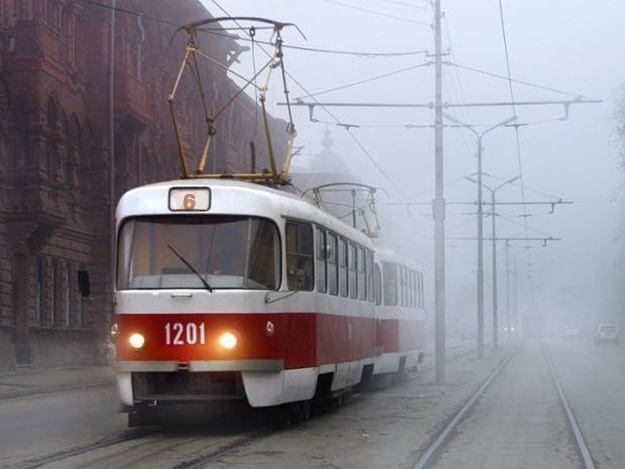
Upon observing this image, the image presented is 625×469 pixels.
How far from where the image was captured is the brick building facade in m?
36.1

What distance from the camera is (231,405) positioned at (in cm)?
1499

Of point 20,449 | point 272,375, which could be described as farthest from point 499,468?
point 20,449

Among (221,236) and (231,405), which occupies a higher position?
(221,236)

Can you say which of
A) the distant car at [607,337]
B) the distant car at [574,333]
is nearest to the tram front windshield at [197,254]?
the distant car at [607,337]

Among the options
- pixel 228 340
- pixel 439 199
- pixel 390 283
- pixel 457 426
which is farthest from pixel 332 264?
pixel 439 199

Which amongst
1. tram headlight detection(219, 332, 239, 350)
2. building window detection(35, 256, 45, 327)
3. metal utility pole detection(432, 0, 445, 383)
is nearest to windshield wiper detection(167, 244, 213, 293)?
tram headlight detection(219, 332, 239, 350)

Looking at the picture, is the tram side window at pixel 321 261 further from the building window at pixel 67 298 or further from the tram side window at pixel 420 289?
the building window at pixel 67 298

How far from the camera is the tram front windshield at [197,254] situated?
48.3 ft

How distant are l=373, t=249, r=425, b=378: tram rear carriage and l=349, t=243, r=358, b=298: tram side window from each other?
344 centimetres

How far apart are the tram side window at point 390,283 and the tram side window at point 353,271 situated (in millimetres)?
4853

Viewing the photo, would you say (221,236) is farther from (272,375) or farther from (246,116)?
(246,116)

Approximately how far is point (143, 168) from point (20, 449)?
105ft

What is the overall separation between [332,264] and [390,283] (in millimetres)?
8125

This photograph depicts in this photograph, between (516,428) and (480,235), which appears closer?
(516,428)
